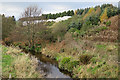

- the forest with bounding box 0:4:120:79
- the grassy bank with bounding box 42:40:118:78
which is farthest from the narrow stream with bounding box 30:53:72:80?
the grassy bank with bounding box 42:40:118:78

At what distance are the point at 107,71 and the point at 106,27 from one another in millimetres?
12132

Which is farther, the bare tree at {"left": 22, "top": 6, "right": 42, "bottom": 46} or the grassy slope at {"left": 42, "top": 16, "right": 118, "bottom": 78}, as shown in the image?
the bare tree at {"left": 22, "top": 6, "right": 42, "bottom": 46}

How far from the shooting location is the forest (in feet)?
25.1

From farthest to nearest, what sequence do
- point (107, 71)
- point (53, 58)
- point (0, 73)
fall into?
1. point (53, 58)
2. point (107, 71)
3. point (0, 73)

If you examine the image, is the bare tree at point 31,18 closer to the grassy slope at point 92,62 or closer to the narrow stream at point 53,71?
the grassy slope at point 92,62

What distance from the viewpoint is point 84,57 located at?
376 inches

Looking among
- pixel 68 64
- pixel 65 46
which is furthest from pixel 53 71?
pixel 65 46

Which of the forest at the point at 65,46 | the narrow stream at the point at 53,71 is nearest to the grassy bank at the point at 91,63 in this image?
the forest at the point at 65,46

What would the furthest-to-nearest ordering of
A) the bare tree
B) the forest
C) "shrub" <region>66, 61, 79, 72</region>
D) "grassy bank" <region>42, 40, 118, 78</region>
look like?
the bare tree < "shrub" <region>66, 61, 79, 72</region> < the forest < "grassy bank" <region>42, 40, 118, 78</region>

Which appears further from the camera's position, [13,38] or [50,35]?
[13,38]

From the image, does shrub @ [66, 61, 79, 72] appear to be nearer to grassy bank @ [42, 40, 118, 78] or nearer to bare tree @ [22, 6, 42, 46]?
grassy bank @ [42, 40, 118, 78]

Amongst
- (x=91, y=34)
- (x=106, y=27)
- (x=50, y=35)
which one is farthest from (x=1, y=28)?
(x=106, y=27)

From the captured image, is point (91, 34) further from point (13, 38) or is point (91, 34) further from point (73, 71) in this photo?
point (13, 38)

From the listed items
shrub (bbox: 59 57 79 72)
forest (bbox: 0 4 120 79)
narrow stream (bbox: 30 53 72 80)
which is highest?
forest (bbox: 0 4 120 79)
